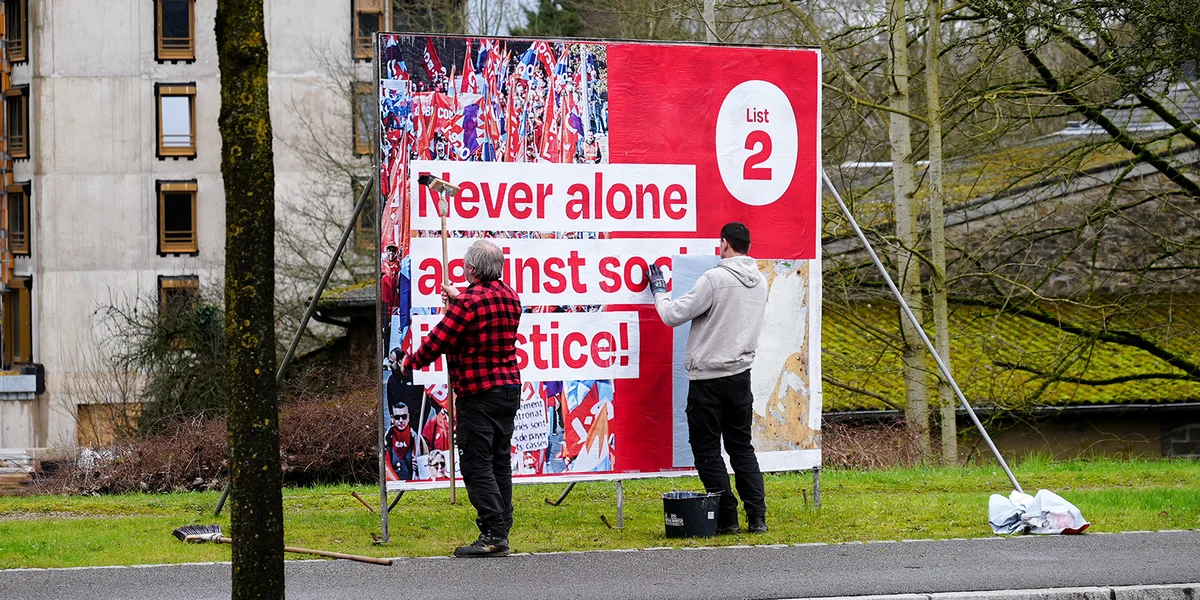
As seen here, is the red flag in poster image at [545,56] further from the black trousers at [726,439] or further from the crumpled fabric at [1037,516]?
the crumpled fabric at [1037,516]

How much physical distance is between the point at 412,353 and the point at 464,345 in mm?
575

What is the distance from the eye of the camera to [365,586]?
7328 mm

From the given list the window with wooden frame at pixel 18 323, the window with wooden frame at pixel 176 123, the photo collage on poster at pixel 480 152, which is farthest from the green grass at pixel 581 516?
the window with wooden frame at pixel 18 323

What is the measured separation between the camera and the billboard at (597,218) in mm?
9008

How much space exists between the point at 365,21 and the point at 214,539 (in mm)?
37581

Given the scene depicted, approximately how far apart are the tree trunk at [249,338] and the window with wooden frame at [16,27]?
144 ft

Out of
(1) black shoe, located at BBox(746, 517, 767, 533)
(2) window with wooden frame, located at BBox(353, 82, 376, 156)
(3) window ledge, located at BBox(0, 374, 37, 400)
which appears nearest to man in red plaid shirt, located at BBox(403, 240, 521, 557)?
(1) black shoe, located at BBox(746, 517, 767, 533)

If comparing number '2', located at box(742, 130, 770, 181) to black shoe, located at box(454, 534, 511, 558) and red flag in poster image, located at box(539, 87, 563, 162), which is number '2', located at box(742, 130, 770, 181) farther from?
black shoe, located at box(454, 534, 511, 558)

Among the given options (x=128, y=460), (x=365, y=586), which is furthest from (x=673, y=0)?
(x=365, y=586)

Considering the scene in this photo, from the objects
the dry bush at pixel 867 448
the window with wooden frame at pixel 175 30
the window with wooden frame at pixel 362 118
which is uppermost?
the window with wooden frame at pixel 175 30

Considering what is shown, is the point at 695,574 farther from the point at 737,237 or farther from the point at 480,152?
the point at 480,152

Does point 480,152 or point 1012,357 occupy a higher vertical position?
point 480,152

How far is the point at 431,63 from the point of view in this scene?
29.7 feet

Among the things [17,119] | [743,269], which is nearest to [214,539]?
[743,269]
